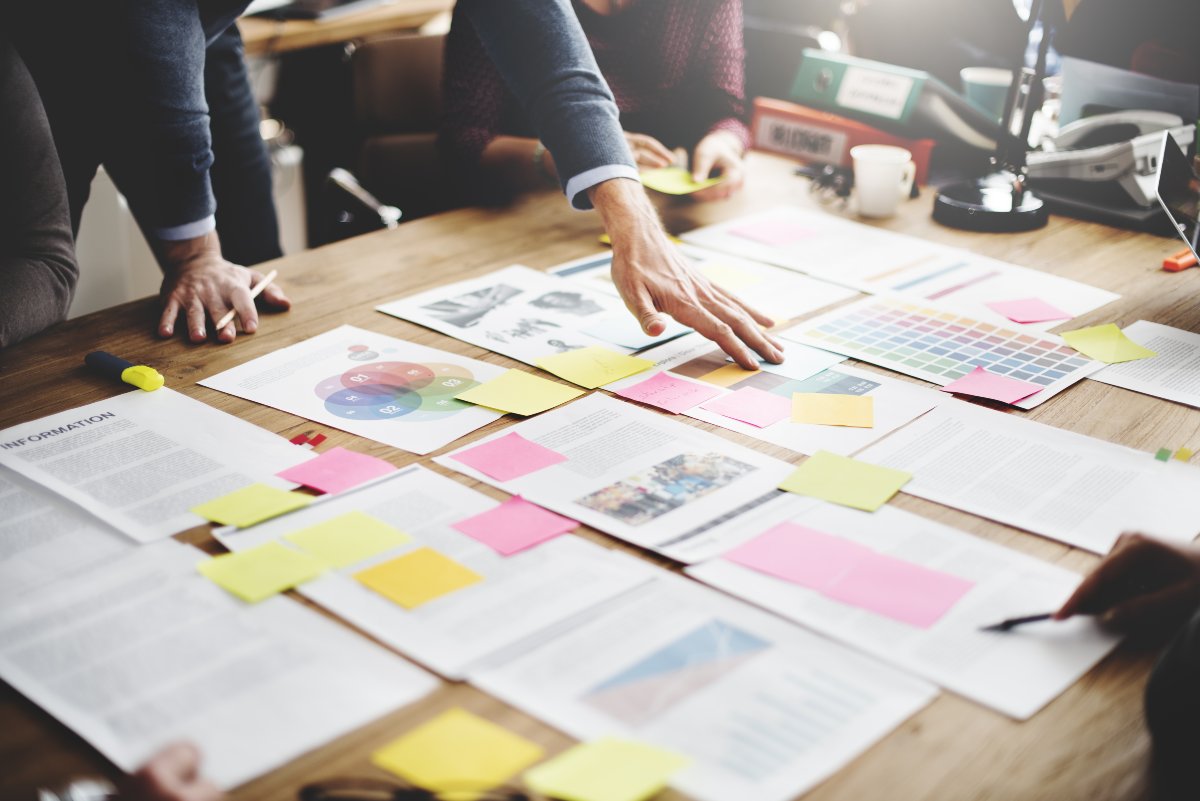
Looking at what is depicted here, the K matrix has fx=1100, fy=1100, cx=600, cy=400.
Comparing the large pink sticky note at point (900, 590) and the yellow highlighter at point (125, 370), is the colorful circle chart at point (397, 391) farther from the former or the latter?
the large pink sticky note at point (900, 590)

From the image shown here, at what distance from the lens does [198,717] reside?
0.78m

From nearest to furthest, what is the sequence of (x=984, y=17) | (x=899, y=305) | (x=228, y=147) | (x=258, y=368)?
(x=258, y=368)
(x=899, y=305)
(x=228, y=147)
(x=984, y=17)

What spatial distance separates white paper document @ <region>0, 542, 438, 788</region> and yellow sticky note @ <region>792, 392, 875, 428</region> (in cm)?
59

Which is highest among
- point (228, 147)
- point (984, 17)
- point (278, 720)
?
point (984, 17)

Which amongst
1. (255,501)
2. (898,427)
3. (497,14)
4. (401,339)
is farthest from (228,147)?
(898,427)

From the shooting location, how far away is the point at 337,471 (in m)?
1.11

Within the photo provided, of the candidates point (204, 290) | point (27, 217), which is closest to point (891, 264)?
point (204, 290)

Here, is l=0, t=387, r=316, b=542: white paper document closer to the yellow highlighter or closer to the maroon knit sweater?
the yellow highlighter

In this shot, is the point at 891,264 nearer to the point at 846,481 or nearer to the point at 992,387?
the point at 992,387

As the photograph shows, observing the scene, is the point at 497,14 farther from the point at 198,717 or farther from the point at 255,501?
the point at 198,717

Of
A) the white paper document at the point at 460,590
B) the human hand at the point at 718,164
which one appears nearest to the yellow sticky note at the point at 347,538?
the white paper document at the point at 460,590

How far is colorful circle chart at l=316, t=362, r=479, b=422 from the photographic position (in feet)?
4.10

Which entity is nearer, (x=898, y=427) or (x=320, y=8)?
(x=898, y=427)

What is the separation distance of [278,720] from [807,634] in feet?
1.33
